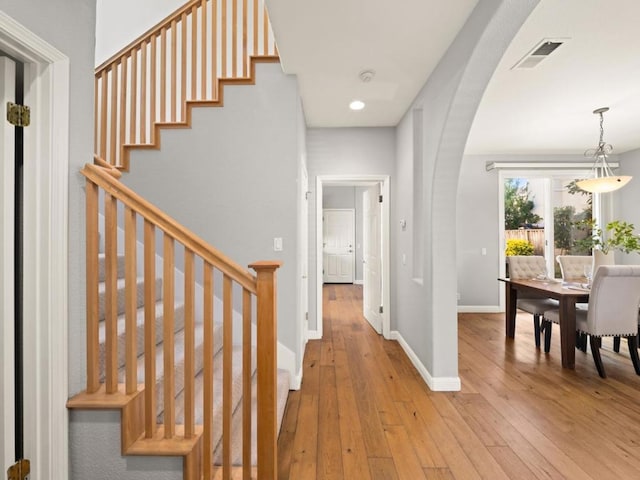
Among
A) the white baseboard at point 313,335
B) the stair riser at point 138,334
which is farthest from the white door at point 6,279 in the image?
the white baseboard at point 313,335

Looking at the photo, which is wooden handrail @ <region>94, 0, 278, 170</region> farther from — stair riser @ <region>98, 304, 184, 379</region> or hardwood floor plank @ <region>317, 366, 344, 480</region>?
hardwood floor plank @ <region>317, 366, 344, 480</region>

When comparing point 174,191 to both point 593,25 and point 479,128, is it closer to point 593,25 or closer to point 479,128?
point 593,25

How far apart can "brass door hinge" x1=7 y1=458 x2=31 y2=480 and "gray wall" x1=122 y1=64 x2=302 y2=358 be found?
5.66 feet

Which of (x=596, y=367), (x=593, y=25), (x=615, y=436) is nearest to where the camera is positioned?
(x=615, y=436)

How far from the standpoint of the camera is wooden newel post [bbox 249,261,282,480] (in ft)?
5.04

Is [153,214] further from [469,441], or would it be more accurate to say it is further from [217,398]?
[469,441]

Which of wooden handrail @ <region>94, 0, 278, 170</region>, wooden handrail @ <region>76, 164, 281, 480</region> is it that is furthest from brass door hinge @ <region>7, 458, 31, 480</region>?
wooden handrail @ <region>94, 0, 278, 170</region>

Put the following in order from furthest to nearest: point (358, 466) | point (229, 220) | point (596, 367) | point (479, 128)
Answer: point (479, 128)
point (596, 367)
point (229, 220)
point (358, 466)

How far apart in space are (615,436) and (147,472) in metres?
2.77

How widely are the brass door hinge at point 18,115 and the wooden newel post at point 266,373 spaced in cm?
110

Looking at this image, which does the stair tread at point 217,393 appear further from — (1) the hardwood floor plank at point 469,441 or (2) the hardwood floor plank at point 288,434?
(1) the hardwood floor plank at point 469,441

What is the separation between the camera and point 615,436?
6.99 ft

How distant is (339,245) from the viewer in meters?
9.16

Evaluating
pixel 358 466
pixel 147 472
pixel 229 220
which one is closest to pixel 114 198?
pixel 147 472
